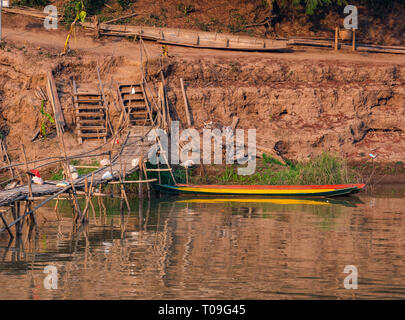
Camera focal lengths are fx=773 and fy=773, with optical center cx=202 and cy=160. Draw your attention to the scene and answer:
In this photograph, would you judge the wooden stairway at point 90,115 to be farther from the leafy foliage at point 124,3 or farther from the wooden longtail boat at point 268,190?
the leafy foliage at point 124,3

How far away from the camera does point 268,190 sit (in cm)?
2059

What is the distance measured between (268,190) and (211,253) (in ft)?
25.8

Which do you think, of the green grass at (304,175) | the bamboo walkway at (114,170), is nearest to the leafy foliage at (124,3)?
the bamboo walkway at (114,170)

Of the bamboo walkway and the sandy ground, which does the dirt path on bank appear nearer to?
the sandy ground

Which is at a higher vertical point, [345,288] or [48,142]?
[48,142]

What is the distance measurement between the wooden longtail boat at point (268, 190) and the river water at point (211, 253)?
1.19 meters

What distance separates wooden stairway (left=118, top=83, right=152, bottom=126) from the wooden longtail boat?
3302 mm

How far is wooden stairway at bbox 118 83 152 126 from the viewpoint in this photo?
23.8m

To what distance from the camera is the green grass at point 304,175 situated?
69.6 feet

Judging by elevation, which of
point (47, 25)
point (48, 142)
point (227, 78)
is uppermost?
point (47, 25)

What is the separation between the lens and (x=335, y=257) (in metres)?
12.6

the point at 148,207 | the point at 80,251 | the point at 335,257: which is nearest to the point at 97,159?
the point at 148,207
